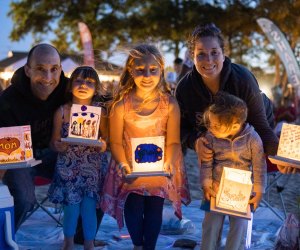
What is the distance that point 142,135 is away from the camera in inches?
127

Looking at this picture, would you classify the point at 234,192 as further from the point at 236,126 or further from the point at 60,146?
the point at 60,146

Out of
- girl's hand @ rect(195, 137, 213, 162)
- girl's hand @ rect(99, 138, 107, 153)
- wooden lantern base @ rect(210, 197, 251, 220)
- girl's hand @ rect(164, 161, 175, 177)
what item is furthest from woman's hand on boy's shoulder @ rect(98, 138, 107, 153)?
wooden lantern base @ rect(210, 197, 251, 220)

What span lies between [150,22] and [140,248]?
17776 mm

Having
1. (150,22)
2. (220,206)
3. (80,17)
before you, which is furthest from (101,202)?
(80,17)

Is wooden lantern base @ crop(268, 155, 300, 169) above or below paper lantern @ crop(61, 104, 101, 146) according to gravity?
below

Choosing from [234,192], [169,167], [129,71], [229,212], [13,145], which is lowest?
[229,212]

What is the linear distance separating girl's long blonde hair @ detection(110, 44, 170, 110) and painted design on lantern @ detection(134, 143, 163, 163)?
39 centimetres

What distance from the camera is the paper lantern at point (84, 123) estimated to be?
3160 mm

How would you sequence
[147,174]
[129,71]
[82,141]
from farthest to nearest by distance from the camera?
[129,71] < [82,141] < [147,174]

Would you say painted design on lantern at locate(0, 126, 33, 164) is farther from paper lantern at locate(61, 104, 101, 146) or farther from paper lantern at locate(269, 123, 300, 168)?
paper lantern at locate(269, 123, 300, 168)

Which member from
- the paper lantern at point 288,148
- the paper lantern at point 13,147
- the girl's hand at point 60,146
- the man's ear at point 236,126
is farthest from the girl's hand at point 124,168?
the paper lantern at point 288,148

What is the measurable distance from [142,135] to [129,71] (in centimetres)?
45

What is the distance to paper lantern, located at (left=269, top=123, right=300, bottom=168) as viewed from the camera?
2.89 metres

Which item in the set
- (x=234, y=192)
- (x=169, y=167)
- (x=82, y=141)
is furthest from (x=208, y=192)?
(x=82, y=141)
